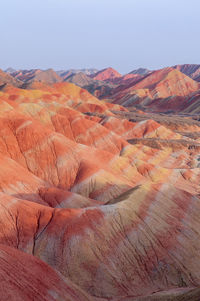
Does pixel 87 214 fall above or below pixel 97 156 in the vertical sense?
above

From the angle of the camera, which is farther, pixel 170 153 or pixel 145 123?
pixel 145 123

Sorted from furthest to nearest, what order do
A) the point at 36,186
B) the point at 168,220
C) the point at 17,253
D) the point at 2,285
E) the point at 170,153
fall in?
the point at 170,153 → the point at 36,186 → the point at 168,220 → the point at 17,253 → the point at 2,285

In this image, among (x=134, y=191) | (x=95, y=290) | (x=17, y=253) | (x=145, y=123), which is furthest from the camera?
(x=145, y=123)

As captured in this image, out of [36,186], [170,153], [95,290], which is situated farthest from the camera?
[170,153]

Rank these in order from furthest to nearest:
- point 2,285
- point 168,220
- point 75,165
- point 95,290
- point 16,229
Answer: point 75,165
point 168,220
point 16,229
point 95,290
point 2,285

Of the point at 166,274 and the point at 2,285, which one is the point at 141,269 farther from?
the point at 2,285

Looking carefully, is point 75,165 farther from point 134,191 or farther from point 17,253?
point 17,253

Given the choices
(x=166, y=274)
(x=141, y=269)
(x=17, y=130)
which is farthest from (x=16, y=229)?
(x=17, y=130)

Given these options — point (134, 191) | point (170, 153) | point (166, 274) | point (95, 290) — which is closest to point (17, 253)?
point (95, 290)

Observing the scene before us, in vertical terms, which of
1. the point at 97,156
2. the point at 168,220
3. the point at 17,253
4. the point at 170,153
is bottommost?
the point at 170,153
